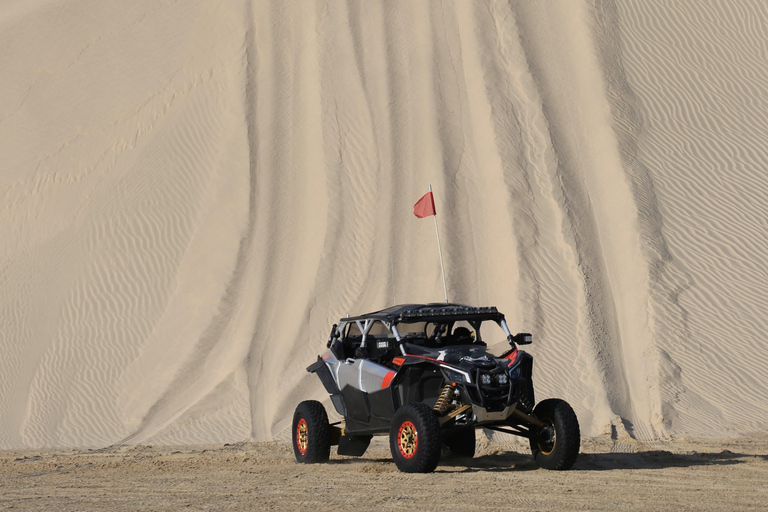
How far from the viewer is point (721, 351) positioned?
57.1 feet

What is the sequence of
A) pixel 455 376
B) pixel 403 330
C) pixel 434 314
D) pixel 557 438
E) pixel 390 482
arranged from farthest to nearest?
pixel 403 330 → pixel 434 314 → pixel 557 438 → pixel 455 376 → pixel 390 482

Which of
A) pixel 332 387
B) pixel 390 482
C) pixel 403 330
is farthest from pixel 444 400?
pixel 332 387

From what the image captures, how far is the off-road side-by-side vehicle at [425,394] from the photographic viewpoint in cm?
830

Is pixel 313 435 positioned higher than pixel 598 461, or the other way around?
pixel 313 435

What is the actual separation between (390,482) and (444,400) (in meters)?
1.03

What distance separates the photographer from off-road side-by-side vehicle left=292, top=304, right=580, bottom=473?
327 inches

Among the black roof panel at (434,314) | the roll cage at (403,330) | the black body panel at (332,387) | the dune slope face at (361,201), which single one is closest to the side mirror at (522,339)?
the roll cage at (403,330)

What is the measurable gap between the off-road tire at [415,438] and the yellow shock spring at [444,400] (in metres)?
0.19

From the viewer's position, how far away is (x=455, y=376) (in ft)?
27.6

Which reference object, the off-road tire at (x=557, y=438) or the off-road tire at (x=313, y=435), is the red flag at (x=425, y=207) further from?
the off-road tire at (x=557, y=438)

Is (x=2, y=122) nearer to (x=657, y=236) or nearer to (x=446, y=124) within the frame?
(x=446, y=124)

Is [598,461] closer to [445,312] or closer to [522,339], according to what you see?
[522,339]

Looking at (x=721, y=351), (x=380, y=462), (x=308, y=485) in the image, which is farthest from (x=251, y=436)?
(x=721, y=351)

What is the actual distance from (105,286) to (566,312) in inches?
437
